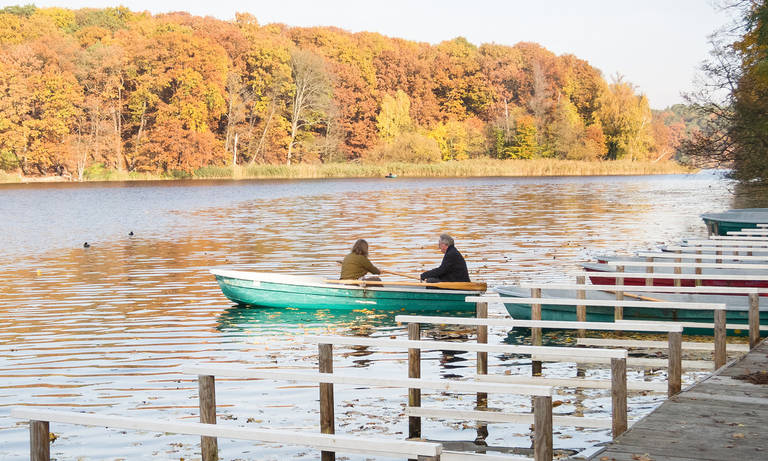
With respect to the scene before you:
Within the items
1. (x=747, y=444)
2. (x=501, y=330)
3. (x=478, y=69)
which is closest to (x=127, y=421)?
(x=747, y=444)

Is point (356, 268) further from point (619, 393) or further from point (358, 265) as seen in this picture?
point (619, 393)

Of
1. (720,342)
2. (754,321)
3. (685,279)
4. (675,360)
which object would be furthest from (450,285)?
(675,360)

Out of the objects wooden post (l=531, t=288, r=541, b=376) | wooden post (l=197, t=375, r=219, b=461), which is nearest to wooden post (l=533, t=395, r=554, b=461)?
wooden post (l=197, t=375, r=219, b=461)

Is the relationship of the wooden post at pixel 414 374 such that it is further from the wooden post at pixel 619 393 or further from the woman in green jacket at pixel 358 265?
the woman in green jacket at pixel 358 265

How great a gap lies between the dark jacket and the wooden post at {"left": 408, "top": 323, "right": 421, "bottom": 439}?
7.53 meters

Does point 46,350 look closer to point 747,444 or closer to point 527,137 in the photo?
point 747,444

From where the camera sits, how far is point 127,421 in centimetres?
616

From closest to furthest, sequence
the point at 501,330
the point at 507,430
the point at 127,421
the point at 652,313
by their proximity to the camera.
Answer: the point at 127,421 → the point at 507,430 → the point at 652,313 → the point at 501,330

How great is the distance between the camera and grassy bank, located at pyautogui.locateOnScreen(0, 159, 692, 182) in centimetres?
9612

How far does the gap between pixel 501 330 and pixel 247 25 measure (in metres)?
95.9

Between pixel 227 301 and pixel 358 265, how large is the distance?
3.45 meters

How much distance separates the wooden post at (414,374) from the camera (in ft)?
30.9

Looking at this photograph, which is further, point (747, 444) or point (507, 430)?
point (507, 430)

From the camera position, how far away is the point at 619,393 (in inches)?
296
